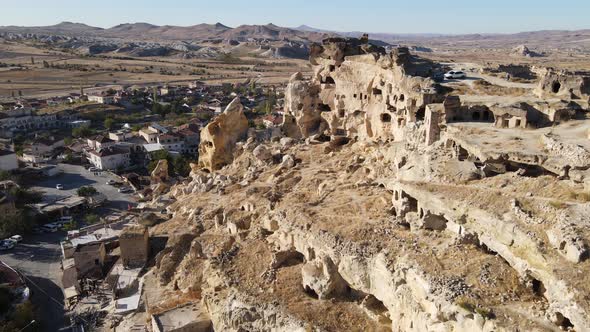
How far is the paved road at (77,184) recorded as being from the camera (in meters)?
41.1

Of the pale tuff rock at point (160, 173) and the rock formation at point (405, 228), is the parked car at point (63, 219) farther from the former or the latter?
the rock formation at point (405, 228)

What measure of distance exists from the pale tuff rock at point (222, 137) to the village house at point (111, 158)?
17.1m

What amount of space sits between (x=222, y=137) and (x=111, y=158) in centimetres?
1930

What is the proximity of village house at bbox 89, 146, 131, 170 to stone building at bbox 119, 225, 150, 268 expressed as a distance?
2810cm

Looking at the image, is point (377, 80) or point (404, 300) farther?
point (377, 80)

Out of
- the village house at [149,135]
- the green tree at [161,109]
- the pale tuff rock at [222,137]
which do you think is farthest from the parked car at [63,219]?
the green tree at [161,109]

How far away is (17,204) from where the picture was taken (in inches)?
1473

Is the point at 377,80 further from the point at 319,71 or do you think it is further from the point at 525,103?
the point at 525,103

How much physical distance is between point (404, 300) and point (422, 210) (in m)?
3.82

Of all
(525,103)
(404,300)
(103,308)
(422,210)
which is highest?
(525,103)

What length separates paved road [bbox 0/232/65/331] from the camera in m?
23.8

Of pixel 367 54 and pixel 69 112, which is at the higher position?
pixel 367 54

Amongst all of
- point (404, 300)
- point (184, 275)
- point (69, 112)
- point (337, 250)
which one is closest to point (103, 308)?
point (184, 275)

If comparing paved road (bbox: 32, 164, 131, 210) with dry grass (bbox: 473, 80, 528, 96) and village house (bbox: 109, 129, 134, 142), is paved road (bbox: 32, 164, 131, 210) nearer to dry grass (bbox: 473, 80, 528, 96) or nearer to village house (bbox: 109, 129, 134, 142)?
village house (bbox: 109, 129, 134, 142)
